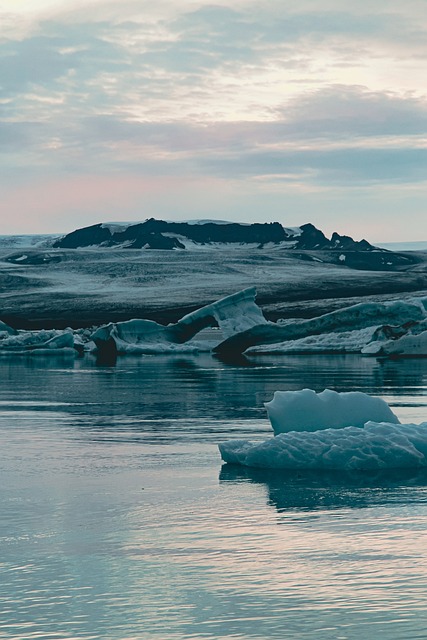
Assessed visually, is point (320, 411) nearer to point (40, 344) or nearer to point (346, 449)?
point (346, 449)

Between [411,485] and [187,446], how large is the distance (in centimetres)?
361

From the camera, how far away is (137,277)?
8206 cm

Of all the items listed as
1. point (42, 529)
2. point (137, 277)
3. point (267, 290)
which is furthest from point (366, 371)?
point (137, 277)

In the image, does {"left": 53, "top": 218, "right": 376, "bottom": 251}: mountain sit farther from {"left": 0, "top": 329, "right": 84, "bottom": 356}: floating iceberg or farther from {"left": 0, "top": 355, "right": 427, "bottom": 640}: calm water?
{"left": 0, "top": 355, "right": 427, "bottom": 640}: calm water

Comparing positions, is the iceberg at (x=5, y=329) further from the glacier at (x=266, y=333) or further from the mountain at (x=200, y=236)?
the mountain at (x=200, y=236)

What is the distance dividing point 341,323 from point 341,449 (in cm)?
2423

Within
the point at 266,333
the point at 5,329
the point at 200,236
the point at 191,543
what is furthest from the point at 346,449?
the point at 200,236

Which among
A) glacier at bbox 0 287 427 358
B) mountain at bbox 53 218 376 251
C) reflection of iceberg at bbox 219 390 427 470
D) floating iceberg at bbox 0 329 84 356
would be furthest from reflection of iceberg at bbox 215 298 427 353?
mountain at bbox 53 218 376 251

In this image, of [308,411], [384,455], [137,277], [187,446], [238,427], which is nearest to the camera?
[384,455]

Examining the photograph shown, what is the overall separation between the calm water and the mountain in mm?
97385

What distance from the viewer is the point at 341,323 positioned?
34.1 meters

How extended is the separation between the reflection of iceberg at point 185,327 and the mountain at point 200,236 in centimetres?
7304

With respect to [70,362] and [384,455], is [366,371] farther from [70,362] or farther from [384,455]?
[384,455]

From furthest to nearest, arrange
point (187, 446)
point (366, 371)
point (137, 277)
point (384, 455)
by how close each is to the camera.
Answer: point (137, 277)
point (366, 371)
point (187, 446)
point (384, 455)
